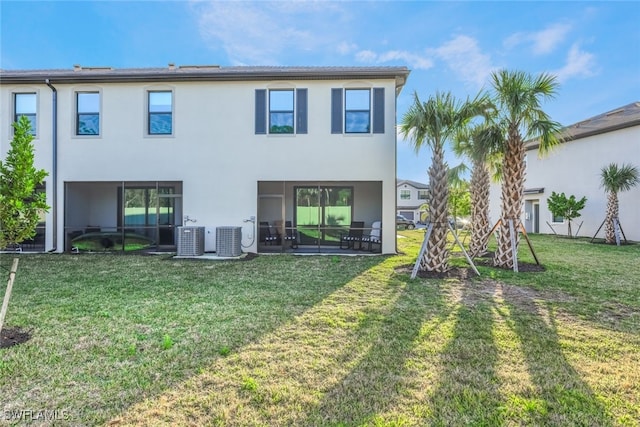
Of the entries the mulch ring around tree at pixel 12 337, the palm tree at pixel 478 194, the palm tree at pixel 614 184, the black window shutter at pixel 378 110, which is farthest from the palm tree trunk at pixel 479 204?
the mulch ring around tree at pixel 12 337

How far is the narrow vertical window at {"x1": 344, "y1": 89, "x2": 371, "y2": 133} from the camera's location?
34.7 feet

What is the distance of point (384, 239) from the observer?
35.3 ft

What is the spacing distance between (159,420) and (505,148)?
9367 mm

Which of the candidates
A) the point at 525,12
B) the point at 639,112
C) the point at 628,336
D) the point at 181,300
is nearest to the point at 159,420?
the point at 181,300

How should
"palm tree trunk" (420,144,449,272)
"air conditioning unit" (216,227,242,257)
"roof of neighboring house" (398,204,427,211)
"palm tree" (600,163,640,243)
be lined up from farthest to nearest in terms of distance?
"roof of neighboring house" (398,204,427,211), "palm tree" (600,163,640,243), "air conditioning unit" (216,227,242,257), "palm tree trunk" (420,144,449,272)

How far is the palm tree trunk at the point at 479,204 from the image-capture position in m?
10.7

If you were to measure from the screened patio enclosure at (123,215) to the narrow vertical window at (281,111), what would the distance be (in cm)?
409

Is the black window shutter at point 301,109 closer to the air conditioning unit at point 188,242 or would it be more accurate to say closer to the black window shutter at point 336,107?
the black window shutter at point 336,107

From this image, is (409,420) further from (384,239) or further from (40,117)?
(40,117)

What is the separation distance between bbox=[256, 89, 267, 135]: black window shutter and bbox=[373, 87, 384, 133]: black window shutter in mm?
3604

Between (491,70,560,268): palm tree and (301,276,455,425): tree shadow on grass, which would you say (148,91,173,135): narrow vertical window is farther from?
(491,70,560,268): palm tree

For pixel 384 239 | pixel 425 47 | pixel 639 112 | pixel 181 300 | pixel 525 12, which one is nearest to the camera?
pixel 181 300

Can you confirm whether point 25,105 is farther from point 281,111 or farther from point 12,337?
point 12,337

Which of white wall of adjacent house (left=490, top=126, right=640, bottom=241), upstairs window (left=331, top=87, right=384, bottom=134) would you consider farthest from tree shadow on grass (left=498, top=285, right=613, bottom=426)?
white wall of adjacent house (left=490, top=126, right=640, bottom=241)
